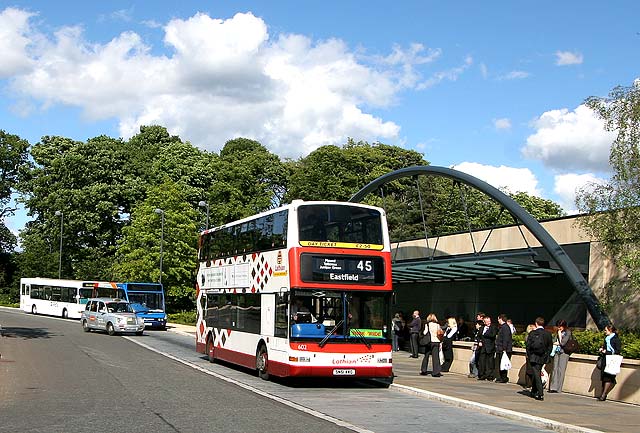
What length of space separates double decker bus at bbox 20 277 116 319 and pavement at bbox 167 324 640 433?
3266 centimetres

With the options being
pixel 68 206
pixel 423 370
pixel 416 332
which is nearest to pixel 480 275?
pixel 416 332

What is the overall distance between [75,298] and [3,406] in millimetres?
44217

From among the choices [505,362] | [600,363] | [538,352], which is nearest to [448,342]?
[505,362]

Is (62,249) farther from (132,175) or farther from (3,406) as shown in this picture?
(3,406)

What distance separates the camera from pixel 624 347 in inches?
690

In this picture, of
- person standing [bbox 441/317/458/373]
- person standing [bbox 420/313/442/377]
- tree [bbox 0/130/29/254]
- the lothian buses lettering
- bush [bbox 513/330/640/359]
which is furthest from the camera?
tree [bbox 0/130/29/254]

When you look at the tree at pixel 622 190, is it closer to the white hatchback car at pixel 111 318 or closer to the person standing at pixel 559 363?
the person standing at pixel 559 363

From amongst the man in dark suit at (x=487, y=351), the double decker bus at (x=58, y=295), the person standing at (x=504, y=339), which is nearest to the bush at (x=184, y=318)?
the double decker bus at (x=58, y=295)

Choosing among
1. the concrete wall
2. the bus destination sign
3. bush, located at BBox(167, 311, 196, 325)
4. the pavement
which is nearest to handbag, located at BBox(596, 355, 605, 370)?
the concrete wall

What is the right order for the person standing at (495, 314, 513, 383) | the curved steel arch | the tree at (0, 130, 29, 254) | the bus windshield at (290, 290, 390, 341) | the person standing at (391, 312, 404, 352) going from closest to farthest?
1. the bus windshield at (290, 290, 390, 341)
2. the person standing at (495, 314, 513, 383)
3. the curved steel arch
4. the person standing at (391, 312, 404, 352)
5. the tree at (0, 130, 29, 254)

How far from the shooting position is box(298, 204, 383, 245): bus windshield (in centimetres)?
1792

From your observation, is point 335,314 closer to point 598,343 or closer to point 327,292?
point 327,292

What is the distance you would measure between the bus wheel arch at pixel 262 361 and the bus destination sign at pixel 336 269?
9.28 feet

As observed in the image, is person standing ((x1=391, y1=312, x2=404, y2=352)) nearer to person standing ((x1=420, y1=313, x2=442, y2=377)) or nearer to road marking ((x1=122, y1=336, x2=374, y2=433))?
road marking ((x1=122, y1=336, x2=374, y2=433))
